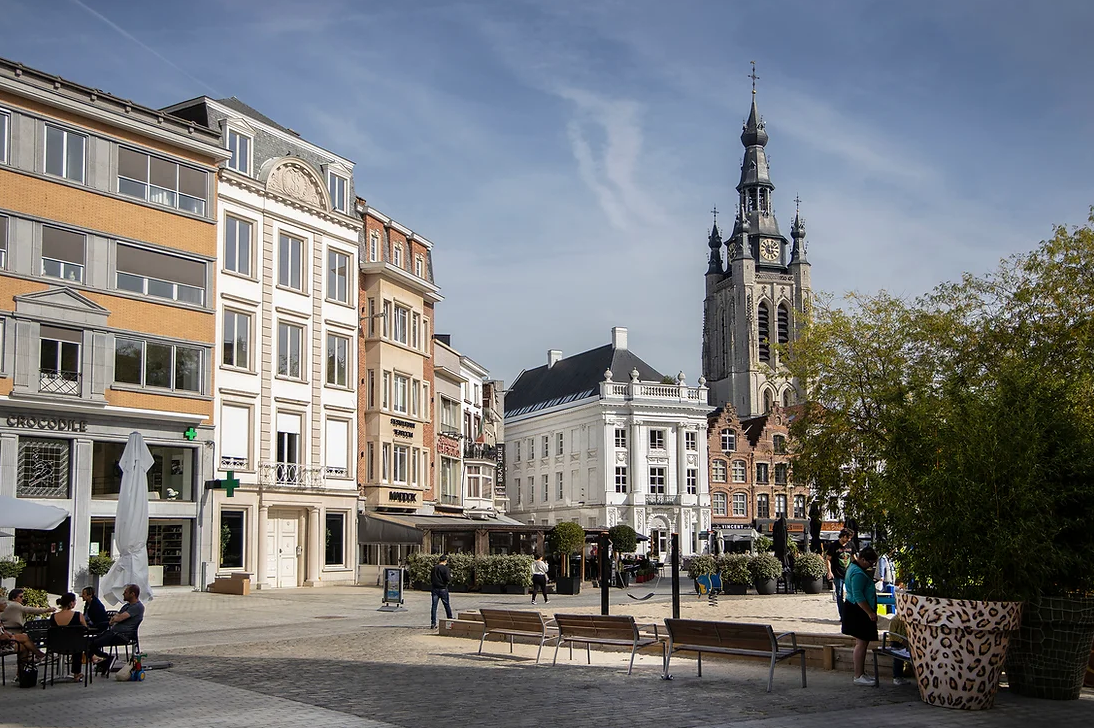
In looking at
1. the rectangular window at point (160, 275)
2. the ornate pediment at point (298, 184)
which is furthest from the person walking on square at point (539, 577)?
the ornate pediment at point (298, 184)

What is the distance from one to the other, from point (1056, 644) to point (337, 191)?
115ft

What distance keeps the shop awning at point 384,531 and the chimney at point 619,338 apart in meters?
46.0

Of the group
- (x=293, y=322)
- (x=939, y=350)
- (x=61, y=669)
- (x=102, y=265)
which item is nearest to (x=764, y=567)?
(x=939, y=350)

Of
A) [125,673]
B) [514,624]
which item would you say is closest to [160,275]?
[514,624]

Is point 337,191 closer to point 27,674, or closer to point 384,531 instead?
point 384,531

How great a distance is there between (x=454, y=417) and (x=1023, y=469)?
44039 mm

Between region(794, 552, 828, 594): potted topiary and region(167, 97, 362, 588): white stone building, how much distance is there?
644 inches

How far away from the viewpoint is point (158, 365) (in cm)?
3456

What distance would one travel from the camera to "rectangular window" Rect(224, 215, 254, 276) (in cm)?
3797

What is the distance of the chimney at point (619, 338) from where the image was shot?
285 ft

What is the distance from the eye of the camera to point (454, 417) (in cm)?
5516

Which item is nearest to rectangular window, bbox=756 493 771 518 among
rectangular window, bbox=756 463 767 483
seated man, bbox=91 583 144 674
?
rectangular window, bbox=756 463 767 483

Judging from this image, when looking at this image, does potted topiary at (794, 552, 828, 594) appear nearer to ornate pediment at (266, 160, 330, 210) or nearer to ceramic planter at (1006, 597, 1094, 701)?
ornate pediment at (266, 160, 330, 210)

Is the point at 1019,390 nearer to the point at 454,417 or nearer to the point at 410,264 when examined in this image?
the point at 410,264
